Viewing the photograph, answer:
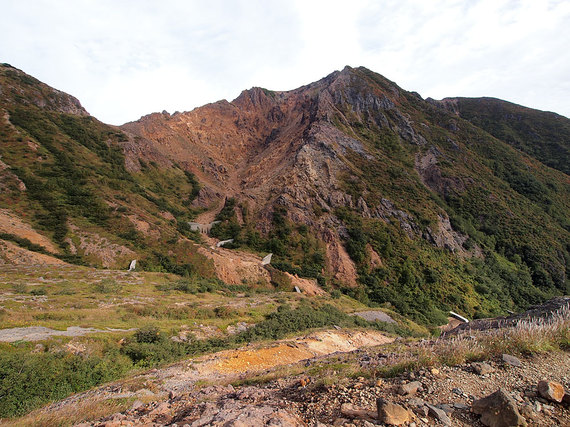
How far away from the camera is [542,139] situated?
8288cm

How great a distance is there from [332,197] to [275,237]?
1272cm

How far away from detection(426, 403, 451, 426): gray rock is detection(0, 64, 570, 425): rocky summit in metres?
0.02

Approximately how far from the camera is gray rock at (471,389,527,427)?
3332 mm

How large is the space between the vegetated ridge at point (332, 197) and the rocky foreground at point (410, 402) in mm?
25553

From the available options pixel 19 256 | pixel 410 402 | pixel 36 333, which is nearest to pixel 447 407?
pixel 410 402

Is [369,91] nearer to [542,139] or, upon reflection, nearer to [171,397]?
[542,139]

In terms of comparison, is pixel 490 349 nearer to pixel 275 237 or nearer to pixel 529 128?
pixel 275 237

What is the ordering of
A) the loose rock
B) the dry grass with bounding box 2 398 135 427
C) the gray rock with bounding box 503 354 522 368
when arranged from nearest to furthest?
1. the loose rock
2. the gray rock with bounding box 503 354 522 368
3. the dry grass with bounding box 2 398 135 427

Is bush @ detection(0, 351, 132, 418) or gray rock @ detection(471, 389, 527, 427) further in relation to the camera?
bush @ detection(0, 351, 132, 418)

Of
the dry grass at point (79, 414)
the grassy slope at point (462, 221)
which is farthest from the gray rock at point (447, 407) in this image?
the grassy slope at point (462, 221)

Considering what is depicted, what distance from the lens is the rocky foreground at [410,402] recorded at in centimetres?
366

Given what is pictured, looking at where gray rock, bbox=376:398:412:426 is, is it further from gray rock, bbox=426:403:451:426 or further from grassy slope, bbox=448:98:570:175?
grassy slope, bbox=448:98:570:175

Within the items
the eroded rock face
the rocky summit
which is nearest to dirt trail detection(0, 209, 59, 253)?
the rocky summit

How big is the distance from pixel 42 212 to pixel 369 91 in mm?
74857
